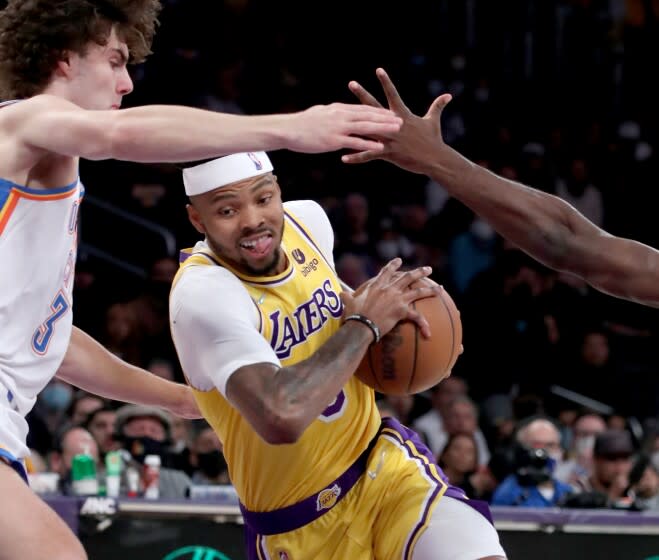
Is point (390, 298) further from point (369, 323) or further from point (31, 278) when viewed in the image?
point (31, 278)

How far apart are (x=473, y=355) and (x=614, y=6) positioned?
19.2 feet

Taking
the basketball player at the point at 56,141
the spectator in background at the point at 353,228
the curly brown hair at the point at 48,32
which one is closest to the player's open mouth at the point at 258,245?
the basketball player at the point at 56,141

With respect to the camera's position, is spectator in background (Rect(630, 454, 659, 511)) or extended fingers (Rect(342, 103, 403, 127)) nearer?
extended fingers (Rect(342, 103, 403, 127))

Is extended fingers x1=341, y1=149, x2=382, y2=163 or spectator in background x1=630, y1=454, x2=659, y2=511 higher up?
extended fingers x1=341, y1=149, x2=382, y2=163

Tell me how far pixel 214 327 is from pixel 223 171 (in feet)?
1.80

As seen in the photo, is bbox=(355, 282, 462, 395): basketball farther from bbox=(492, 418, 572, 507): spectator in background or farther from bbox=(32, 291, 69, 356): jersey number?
bbox=(492, 418, 572, 507): spectator in background

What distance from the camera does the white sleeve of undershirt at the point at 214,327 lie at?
3.81m

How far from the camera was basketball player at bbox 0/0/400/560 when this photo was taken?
10.5 feet

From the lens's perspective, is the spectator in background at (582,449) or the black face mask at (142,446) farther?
the spectator in background at (582,449)

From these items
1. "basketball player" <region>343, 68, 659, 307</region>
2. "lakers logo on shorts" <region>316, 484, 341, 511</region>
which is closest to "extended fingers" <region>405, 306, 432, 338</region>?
"basketball player" <region>343, 68, 659, 307</region>

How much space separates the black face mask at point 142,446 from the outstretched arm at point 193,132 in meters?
4.20

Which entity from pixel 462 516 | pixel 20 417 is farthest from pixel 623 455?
pixel 20 417

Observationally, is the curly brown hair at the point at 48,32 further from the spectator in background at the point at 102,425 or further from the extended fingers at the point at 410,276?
the spectator in background at the point at 102,425

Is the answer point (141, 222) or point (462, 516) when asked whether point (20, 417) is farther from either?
point (141, 222)
